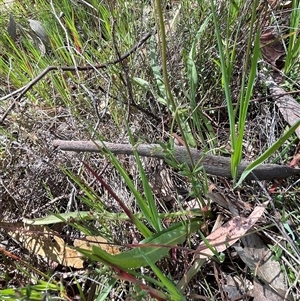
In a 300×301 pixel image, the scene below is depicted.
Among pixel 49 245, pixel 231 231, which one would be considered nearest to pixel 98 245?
pixel 49 245

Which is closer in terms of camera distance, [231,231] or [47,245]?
[231,231]

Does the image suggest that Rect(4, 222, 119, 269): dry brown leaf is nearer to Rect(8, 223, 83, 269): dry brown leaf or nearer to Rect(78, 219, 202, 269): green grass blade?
Rect(8, 223, 83, 269): dry brown leaf

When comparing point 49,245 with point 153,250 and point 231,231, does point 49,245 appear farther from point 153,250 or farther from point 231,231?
point 231,231

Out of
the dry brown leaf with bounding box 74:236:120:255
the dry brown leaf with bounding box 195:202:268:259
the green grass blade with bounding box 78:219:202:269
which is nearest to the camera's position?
the green grass blade with bounding box 78:219:202:269

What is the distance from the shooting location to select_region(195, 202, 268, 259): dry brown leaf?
98 cm

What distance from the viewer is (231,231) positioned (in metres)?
1.00

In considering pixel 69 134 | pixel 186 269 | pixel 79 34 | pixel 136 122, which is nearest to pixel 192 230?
pixel 186 269

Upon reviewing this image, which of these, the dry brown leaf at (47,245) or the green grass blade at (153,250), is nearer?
the green grass blade at (153,250)

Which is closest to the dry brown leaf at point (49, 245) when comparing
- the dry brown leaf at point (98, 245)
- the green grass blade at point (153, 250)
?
the dry brown leaf at point (98, 245)

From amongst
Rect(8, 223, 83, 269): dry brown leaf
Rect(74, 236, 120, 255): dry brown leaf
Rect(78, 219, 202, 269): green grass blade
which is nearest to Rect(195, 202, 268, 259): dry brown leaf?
Rect(78, 219, 202, 269): green grass blade

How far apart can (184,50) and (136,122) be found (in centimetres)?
26

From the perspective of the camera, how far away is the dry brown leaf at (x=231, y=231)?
3.23 feet

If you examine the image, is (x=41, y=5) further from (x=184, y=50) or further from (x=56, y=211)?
(x=56, y=211)

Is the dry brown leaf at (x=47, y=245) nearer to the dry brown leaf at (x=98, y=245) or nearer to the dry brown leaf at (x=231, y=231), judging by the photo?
the dry brown leaf at (x=98, y=245)
